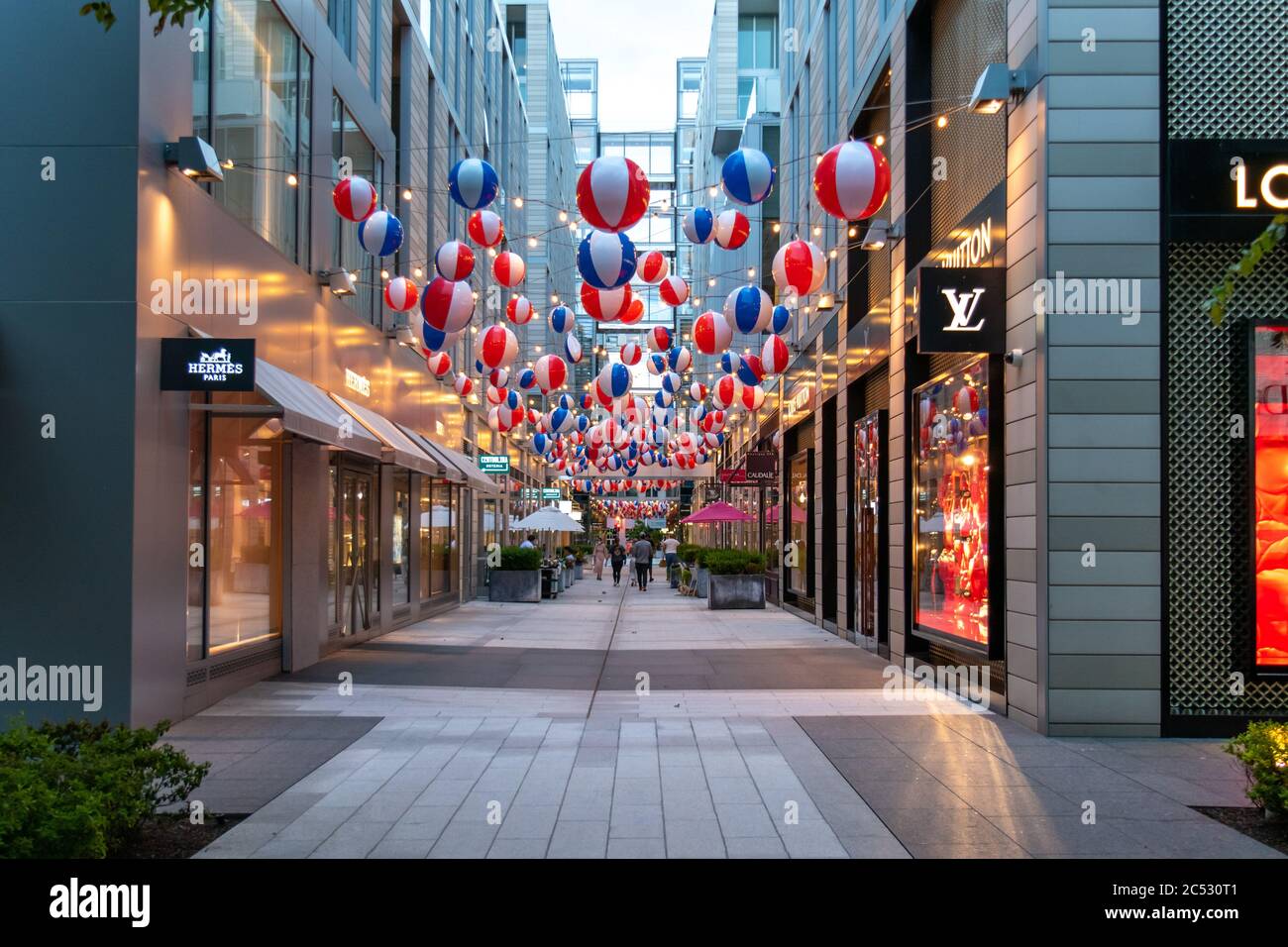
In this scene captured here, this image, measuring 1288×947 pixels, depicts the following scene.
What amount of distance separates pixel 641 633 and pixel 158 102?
13.5m

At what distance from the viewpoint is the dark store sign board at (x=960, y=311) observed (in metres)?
11.0

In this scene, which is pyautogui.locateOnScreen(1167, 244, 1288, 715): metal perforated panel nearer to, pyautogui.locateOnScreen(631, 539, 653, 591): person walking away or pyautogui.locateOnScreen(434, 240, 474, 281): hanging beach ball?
pyautogui.locateOnScreen(434, 240, 474, 281): hanging beach ball

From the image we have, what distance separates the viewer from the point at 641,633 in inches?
842

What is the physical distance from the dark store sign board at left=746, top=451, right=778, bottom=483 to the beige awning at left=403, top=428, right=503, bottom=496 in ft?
22.0

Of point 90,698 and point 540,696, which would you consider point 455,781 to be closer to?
point 90,698

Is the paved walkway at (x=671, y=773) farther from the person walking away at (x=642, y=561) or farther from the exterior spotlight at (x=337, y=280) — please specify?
the person walking away at (x=642, y=561)

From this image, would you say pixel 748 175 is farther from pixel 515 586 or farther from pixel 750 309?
pixel 515 586

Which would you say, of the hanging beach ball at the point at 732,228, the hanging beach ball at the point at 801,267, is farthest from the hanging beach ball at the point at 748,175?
the hanging beach ball at the point at 732,228

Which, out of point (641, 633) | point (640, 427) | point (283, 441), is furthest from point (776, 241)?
point (283, 441)

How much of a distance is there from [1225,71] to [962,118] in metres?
3.80

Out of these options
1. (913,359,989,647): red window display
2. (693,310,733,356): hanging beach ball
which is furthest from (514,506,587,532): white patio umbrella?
(913,359,989,647): red window display

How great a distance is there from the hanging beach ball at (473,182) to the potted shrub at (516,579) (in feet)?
61.7

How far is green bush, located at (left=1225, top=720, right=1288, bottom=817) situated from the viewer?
6.61 metres

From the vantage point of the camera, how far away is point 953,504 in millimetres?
13188
